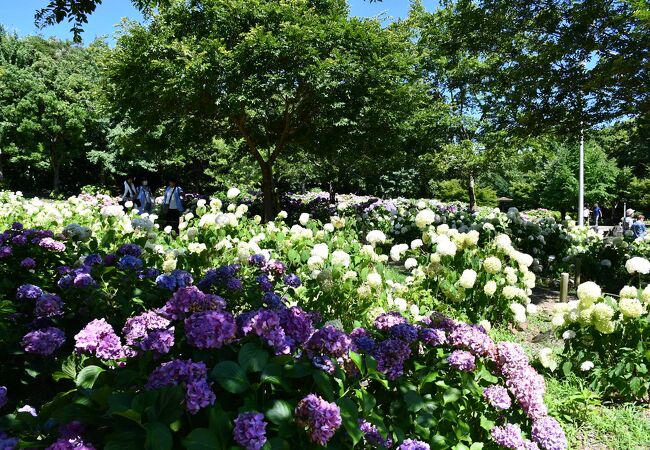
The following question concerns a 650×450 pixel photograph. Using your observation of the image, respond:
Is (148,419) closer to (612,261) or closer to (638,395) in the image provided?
(638,395)

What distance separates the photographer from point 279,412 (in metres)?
1.39

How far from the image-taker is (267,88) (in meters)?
9.98

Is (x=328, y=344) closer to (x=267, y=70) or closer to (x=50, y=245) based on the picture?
(x=50, y=245)

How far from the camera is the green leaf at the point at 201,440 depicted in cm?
118

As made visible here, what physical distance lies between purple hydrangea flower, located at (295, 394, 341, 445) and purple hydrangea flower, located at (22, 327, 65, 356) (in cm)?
122

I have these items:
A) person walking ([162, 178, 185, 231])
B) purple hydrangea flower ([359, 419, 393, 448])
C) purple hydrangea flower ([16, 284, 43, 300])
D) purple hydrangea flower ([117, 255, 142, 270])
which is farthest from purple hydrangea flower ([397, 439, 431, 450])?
person walking ([162, 178, 185, 231])

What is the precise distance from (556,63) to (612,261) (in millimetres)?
3283

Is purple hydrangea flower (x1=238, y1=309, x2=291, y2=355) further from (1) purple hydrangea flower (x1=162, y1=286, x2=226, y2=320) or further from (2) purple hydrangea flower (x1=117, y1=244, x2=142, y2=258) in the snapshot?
(2) purple hydrangea flower (x1=117, y1=244, x2=142, y2=258)

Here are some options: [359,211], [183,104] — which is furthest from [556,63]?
[183,104]

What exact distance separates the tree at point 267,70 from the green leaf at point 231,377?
8.82 m

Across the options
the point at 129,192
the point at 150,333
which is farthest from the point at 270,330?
the point at 129,192

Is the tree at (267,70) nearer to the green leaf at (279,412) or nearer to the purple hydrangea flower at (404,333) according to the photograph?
the purple hydrangea flower at (404,333)

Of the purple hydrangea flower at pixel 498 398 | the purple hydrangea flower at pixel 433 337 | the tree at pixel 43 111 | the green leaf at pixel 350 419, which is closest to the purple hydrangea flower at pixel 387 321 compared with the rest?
the purple hydrangea flower at pixel 433 337

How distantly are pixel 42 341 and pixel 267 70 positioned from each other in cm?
911
